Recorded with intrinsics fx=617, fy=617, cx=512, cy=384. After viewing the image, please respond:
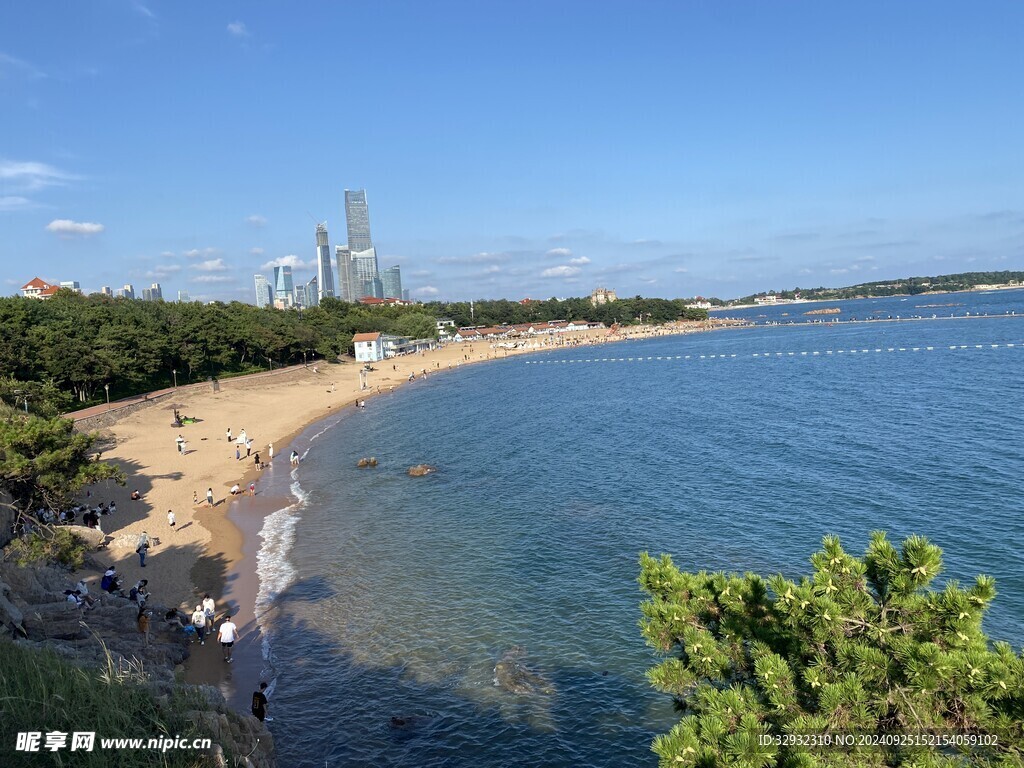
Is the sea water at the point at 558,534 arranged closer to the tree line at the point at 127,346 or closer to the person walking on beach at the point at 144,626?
the person walking on beach at the point at 144,626

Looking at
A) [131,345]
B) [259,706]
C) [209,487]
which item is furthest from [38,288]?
[259,706]

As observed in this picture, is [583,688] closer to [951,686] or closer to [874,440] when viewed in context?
[951,686]

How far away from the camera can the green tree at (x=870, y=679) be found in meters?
5.78

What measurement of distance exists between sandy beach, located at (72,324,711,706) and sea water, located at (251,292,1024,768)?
1.26 metres

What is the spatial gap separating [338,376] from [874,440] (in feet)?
231

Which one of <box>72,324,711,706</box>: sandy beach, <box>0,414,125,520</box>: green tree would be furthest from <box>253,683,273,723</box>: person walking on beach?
<box>0,414,125,520</box>: green tree

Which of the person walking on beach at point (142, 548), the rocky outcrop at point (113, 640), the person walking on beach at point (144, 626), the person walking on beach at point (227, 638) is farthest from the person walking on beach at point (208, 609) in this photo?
the person walking on beach at point (142, 548)

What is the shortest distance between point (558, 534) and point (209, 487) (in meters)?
20.6

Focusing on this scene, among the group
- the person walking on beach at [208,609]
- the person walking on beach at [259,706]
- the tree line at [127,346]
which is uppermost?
the tree line at [127,346]

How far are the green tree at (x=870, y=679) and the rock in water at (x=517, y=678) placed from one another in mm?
9436

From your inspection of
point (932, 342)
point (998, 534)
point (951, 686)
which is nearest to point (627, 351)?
point (932, 342)

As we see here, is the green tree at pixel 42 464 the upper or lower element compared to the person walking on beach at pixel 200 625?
upper

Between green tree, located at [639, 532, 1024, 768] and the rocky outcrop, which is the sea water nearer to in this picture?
the rocky outcrop

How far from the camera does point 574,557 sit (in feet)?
77.9
